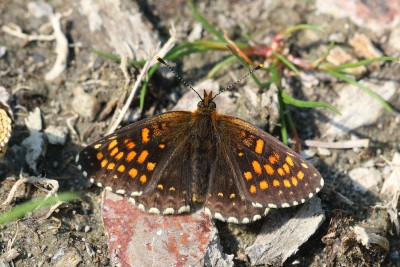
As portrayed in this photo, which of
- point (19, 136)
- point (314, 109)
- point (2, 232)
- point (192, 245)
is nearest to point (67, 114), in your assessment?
point (19, 136)

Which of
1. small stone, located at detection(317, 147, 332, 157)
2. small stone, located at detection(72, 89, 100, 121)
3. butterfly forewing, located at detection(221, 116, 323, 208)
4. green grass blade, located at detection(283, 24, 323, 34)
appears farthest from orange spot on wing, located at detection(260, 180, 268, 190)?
green grass blade, located at detection(283, 24, 323, 34)

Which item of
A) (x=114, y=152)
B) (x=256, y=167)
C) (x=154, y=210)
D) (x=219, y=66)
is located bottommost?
(x=154, y=210)

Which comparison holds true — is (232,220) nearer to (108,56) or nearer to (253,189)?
(253,189)

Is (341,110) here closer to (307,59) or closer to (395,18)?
(307,59)

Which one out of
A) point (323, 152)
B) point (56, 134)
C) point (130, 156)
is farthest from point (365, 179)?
point (56, 134)

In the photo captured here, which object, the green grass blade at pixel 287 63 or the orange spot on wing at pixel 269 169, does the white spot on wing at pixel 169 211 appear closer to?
the orange spot on wing at pixel 269 169
